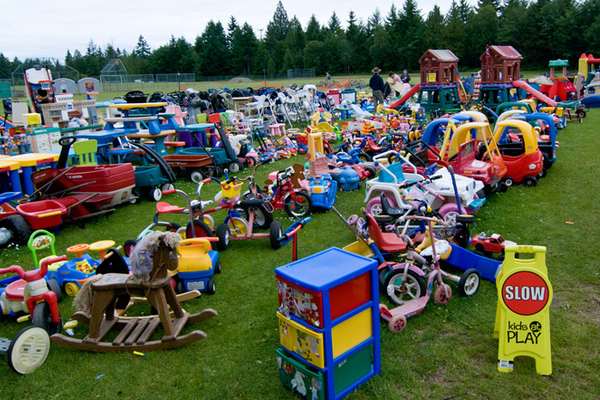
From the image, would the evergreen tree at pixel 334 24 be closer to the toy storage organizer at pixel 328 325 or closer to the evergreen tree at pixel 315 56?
the evergreen tree at pixel 315 56

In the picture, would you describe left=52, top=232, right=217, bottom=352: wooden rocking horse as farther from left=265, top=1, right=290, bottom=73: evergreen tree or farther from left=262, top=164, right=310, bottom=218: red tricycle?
left=265, top=1, right=290, bottom=73: evergreen tree

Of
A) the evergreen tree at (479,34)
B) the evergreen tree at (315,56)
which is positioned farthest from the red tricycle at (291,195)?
the evergreen tree at (315,56)

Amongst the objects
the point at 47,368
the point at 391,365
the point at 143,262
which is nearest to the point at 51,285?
the point at 47,368

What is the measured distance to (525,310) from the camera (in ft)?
13.3

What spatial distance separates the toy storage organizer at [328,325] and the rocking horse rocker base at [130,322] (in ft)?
4.17

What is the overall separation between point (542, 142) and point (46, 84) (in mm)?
15651

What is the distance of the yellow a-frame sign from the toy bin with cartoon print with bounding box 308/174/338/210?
487 cm

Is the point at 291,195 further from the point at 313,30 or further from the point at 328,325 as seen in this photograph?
the point at 313,30

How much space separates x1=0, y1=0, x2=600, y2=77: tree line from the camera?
56.8 metres

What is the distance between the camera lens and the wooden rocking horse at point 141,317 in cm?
441

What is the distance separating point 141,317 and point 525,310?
3702mm

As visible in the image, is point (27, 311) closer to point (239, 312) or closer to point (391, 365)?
point (239, 312)

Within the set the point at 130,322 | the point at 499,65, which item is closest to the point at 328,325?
the point at 130,322

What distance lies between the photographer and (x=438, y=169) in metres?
9.27
